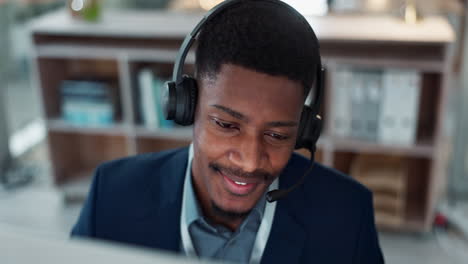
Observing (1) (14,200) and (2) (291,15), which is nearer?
(2) (291,15)

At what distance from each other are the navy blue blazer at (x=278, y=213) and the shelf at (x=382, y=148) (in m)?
1.49

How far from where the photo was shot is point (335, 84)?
8.54 ft

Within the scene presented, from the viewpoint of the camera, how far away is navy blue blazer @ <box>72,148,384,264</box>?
1.13m

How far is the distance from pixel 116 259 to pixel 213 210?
2.53 ft

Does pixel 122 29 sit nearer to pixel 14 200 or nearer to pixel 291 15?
pixel 14 200

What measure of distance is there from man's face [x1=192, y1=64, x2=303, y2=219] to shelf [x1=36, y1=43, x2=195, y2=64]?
168 centimetres

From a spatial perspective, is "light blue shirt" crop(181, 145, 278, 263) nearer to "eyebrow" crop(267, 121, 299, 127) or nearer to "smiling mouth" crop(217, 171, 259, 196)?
"smiling mouth" crop(217, 171, 259, 196)

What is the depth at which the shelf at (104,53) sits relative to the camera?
2713 millimetres

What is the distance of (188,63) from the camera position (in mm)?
2799

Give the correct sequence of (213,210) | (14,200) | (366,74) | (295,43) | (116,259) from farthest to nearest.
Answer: (14,200) → (366,74) → (213,210) → (295,43) → (116,259)

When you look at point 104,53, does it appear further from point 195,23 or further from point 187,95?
point 187,95

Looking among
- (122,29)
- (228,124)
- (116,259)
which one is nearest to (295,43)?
(228,124)

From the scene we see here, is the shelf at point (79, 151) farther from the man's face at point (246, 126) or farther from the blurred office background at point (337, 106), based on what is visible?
the man's face at point (246, 126)

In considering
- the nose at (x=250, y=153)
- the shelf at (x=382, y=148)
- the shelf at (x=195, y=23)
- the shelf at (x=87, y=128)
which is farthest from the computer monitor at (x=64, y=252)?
the shelf at (x=87, y=128)
